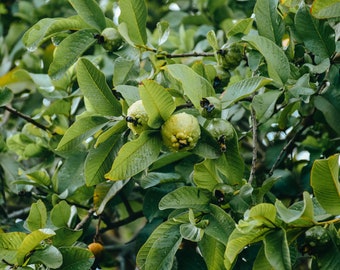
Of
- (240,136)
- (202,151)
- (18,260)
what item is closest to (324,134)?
(240,136)

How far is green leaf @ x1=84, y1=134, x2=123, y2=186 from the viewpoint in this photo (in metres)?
1.25

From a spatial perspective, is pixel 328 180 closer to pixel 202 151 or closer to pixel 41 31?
pixel 202 151

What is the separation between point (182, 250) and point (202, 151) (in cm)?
33

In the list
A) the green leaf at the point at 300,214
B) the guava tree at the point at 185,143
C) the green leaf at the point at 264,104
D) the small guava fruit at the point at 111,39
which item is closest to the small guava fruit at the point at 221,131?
the guava tree at the point at 185,143

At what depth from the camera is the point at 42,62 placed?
211 cm

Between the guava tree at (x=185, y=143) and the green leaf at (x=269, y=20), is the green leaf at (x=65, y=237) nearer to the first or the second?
the guava tree at (x=185, y=143)

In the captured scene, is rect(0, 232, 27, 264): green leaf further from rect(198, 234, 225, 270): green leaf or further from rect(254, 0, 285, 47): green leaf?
rect(254, 0, 285, 47): green leaf

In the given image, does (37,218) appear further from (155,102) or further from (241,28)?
(241,28)

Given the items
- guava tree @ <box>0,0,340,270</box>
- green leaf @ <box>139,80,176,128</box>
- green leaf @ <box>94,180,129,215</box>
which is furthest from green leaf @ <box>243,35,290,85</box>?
green leaf @ <box>94,180,129,215</box>

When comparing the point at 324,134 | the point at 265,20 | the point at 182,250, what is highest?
the point at 265,20

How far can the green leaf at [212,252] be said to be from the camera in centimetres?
113

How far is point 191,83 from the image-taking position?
1141 mm

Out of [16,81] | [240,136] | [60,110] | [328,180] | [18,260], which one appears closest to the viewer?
[328,180]

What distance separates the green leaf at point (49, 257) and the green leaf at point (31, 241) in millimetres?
19
